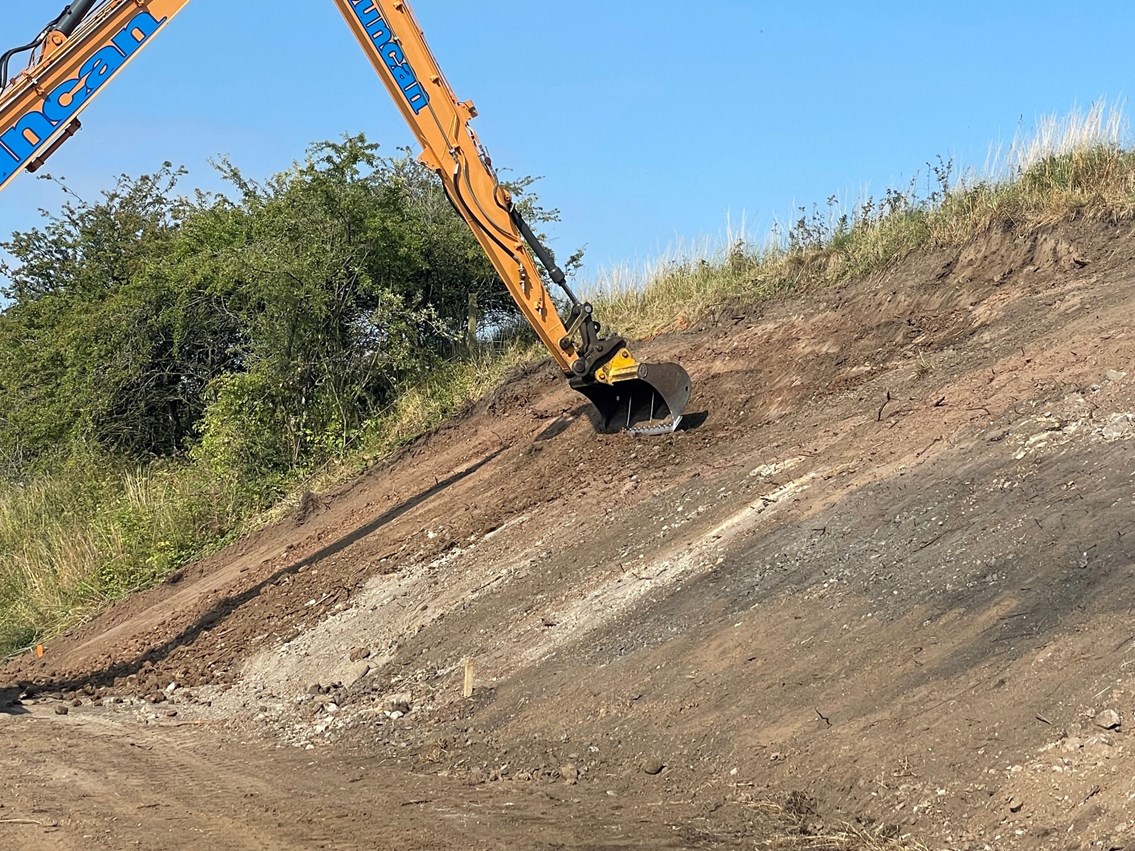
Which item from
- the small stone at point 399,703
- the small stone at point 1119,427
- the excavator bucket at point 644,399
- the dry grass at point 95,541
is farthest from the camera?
the dry grass at point 95,541

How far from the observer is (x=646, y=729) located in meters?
5.86

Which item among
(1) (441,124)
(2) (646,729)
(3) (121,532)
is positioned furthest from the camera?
(3) (121,532)

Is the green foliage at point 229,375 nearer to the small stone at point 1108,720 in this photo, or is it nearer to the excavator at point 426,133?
the excavator at point 426,133

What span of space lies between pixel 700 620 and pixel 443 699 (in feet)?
6.32

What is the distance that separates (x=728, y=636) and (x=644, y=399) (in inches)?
194

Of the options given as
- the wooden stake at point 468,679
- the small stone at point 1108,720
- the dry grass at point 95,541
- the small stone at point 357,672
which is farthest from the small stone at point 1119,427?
the dry grass at point 95,541

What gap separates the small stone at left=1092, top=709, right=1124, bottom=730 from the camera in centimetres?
437

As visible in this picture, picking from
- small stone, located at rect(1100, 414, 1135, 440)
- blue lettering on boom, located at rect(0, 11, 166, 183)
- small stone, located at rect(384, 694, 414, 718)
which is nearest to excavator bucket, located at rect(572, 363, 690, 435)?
small stone, located at rect(384, 694, 414, 718)

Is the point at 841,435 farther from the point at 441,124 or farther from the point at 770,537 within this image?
the point at 441,124

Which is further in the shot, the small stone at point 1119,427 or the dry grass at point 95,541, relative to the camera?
the dry grass at point 95,541

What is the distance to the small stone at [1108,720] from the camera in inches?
172

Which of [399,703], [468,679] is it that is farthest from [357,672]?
[468,679]

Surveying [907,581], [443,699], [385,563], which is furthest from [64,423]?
[907,581]

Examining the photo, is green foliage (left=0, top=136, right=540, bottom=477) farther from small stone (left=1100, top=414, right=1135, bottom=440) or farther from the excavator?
small stone (left=1100, top=414, right=1135, bottom=440)
